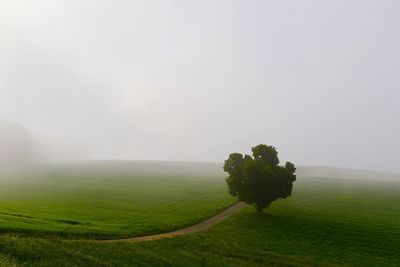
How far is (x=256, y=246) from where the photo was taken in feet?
129

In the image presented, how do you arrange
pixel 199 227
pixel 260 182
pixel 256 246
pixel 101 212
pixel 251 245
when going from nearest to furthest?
pixel 256 246 < pixel 251 245 < pixel 199 227 < pixel 260 182 < pixel 101 212

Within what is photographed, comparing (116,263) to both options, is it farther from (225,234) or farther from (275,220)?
(275,220)

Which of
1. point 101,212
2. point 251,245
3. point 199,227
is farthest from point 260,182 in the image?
point 101,212

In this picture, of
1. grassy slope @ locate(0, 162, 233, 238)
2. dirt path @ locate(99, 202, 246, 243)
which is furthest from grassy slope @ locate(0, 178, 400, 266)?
grassy slope @ locate(0, 162, 233, 238)

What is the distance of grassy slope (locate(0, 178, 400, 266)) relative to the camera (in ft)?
77.5

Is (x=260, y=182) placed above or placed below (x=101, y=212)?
above

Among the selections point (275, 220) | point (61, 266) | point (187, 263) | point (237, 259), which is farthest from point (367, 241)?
point (61, 266)

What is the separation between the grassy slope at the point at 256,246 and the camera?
23622mm

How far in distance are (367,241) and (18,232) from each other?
128ft

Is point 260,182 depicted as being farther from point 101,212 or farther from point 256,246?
point 101,212

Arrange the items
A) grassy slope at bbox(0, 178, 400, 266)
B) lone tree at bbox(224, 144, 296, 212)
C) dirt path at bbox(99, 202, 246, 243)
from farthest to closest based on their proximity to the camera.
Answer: lone tree at bbox(224, 144, 296, 212)
dirt path at bbox(99, 202, 246, 243)
grassy slope at bbox(0, 178, 400, 266)

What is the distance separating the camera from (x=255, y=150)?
208ft

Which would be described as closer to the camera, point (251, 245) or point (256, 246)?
point (256, 246)

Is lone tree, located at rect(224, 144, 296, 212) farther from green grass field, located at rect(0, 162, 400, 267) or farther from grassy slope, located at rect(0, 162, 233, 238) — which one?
grassy slope, located at rect(0, 162, 233, 238)
